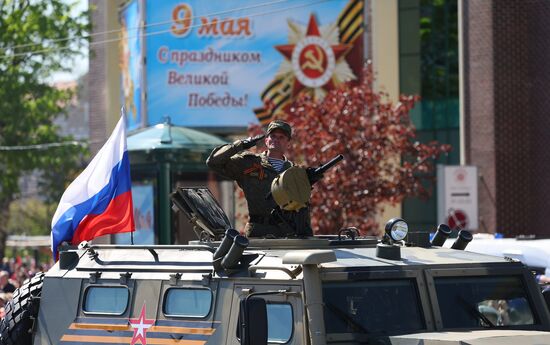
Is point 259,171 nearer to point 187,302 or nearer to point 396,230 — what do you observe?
point 396,230

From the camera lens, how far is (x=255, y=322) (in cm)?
793

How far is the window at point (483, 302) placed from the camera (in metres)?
8.80

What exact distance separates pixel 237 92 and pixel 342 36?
3217 millimetres

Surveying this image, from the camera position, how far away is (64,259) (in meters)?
10.1

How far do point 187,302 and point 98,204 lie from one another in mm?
2864

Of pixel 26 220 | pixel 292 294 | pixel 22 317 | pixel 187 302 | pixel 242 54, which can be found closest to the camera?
pixel 292 294

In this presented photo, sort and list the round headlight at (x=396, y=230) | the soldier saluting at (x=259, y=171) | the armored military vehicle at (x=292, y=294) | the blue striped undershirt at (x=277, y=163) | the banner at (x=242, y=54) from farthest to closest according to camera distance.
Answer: the banner at (x=242, y=54) < the blue striped undershirt at (x=277, y=163) < the soldier saluting at (x=259, y=171) < the round headlight at (x=396, y=230) < the armored military vehicle at (x=292, y=294)

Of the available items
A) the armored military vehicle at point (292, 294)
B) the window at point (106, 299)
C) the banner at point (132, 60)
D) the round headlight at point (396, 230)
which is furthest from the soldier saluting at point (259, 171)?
the banner at point (132, 60)

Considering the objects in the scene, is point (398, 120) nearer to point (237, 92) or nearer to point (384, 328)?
point (237, 92)

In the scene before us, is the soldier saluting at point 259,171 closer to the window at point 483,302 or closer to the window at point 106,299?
the window at point 106,299

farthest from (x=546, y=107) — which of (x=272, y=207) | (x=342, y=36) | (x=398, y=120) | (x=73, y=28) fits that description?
(x=272, y=207)

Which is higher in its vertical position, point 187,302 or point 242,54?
point 242,54

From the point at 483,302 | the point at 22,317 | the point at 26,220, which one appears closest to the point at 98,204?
the point at 22,317

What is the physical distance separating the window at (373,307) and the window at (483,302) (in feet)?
0.73
